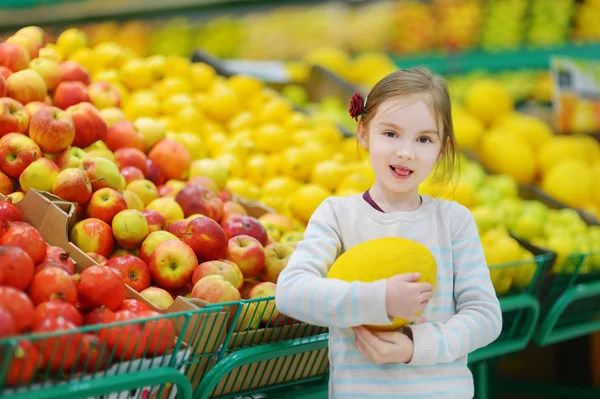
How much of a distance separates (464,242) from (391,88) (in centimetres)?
39

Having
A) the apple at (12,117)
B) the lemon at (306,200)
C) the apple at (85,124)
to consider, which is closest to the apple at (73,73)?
the apple at (85,124)

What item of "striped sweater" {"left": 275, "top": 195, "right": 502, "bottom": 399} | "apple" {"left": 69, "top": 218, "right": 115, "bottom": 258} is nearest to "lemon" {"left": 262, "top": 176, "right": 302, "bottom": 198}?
"apple" {"left": 69, "top": 218, "right": 115, "bottom": 258}

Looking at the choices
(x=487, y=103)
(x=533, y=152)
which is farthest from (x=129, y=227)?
(x=487, y=103)

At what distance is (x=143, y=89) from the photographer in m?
3.12

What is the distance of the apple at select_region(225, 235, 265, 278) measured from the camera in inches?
74.4

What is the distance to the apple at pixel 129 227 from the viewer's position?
1828 millimetres

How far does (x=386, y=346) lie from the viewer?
1.38 m

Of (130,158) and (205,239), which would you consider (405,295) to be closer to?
(205,239)

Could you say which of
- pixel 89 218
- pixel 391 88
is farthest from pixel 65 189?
pixel 391 88

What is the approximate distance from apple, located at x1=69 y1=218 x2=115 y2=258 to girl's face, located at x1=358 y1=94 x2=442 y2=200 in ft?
2.52

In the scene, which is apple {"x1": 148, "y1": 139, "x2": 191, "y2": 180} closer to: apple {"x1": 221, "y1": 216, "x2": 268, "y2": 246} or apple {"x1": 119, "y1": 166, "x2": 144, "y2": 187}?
apple {"x1": 119, "y1": 166, "x2": 144, "y2": 187}

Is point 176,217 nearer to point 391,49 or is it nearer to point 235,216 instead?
point 235,216

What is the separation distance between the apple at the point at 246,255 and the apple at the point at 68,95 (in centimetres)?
77

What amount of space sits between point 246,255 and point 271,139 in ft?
3.92
